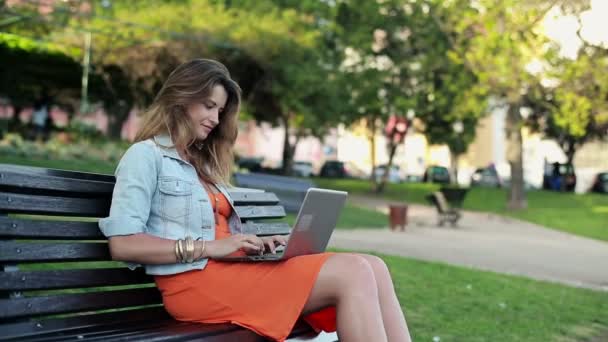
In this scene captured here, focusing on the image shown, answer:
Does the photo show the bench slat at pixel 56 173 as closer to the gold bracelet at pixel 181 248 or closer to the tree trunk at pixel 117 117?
the gold bracelet at pixel 181 248

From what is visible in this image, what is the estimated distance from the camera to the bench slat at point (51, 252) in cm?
335

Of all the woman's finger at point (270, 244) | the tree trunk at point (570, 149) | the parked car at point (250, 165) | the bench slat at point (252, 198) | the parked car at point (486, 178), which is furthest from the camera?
the tree trunk at point (570, 149)

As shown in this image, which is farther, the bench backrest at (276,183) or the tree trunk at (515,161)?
the tree trunk at (515,161)

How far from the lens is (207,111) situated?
396cm

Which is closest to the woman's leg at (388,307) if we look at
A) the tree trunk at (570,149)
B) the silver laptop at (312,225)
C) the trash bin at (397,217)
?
the silver laptop at (312,225)

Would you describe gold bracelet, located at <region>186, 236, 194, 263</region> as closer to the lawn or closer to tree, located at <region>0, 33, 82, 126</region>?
the lawn

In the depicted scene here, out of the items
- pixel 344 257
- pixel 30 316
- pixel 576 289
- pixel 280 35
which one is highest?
pixel 280 35

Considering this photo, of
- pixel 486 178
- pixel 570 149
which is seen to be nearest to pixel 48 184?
pixel 486 178

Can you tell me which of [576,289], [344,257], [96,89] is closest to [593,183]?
[96,89]

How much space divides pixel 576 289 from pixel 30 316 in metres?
7.51

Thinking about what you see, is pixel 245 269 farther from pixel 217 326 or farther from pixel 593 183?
pixel 593 183

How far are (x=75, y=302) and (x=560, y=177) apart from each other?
4262 centimetres

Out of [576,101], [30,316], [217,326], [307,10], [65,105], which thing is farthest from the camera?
[65,105]

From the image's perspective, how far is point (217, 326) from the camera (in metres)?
3.61
